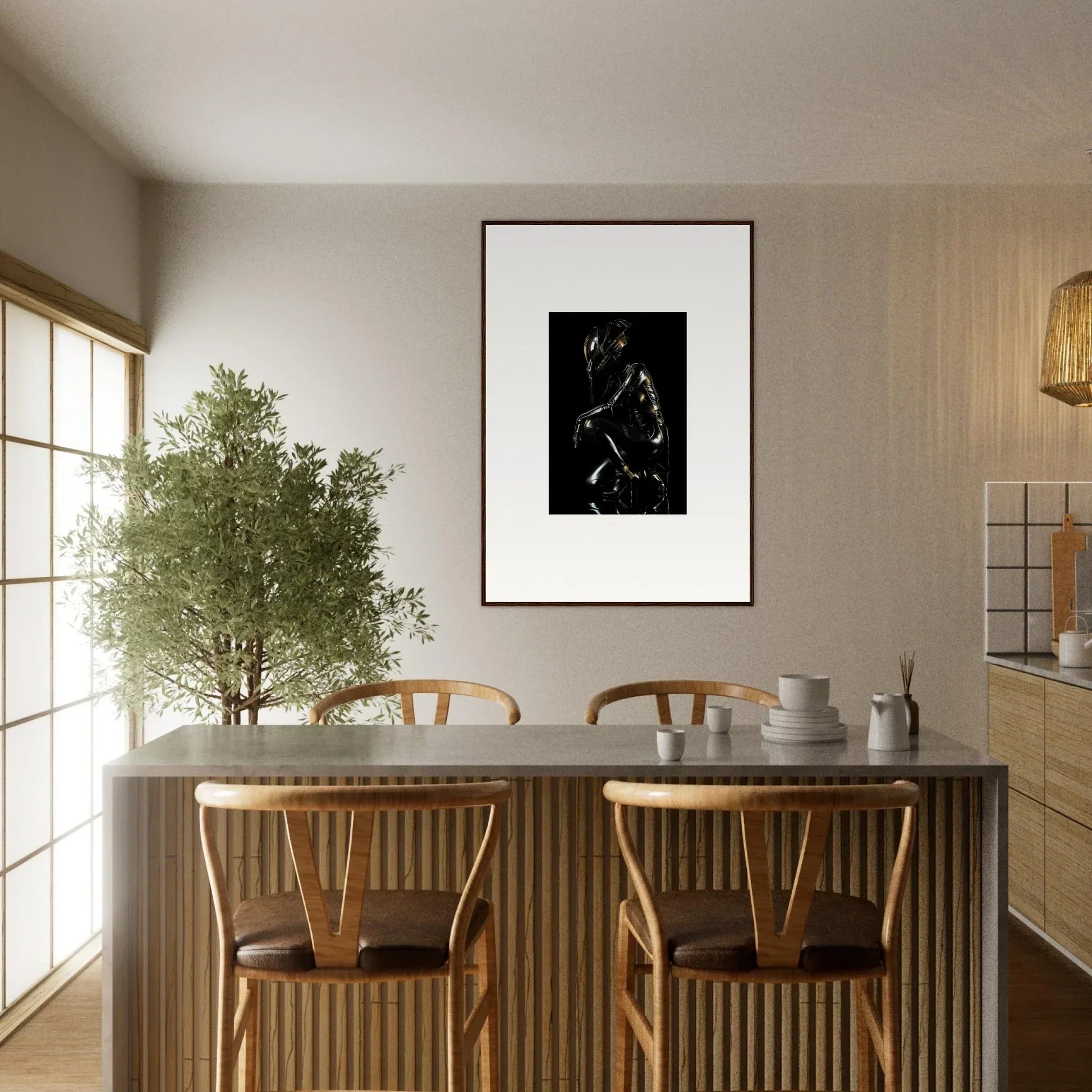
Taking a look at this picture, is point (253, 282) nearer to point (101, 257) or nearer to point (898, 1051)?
point (101, 257)

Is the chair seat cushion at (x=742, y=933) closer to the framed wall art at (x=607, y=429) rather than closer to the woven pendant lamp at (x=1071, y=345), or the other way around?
the framed wall art at (x=607, y=429)

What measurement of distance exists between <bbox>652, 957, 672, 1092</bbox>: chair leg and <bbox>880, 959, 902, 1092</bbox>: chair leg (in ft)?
1.30

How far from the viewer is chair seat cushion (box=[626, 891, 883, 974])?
188 cm

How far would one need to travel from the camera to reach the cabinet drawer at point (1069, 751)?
3.41 metres

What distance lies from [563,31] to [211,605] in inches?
75.2

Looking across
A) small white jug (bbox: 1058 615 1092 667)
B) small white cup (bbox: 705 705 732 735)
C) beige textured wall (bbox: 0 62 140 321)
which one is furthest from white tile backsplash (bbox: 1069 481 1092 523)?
beige textured wall (bbox: 0 62 140 321)

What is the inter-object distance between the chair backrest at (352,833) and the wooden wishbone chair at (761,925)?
24 centimetres

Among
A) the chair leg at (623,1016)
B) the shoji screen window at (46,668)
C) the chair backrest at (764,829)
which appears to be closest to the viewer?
the chair backrest at (764,829)

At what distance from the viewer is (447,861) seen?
233 cm

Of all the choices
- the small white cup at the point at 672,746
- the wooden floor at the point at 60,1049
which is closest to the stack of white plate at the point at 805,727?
the small white cup at the point at 672,746

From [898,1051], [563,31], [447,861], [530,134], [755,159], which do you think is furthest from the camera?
[755,159]

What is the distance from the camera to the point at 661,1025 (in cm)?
188

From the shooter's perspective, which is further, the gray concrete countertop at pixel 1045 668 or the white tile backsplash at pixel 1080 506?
the white tile backsplash at pixel 1080 506

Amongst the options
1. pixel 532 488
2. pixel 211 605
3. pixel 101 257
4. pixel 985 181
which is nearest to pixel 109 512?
pixel 101 257
